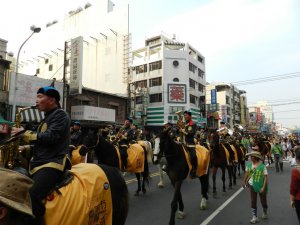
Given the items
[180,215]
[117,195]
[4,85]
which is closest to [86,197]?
[117,195]

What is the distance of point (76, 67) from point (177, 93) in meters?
23.7

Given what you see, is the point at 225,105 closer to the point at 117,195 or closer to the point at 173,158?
the point at 173,158

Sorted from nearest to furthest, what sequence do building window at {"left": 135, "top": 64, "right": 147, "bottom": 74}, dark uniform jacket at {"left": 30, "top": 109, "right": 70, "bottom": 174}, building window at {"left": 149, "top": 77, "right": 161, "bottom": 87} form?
dark uniform jacket at {"left": 30, "top": 109, "right": 70, "bottom": 174} → building window at {"left": 149, "top": 77, "right": 161, "bottom": 87} → building window at {"left": 135, "top": 64, "right": 147, "bottom": 74}

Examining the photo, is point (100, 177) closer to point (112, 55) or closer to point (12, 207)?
point (12, 207)

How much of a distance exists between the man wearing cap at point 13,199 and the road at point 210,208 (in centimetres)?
498

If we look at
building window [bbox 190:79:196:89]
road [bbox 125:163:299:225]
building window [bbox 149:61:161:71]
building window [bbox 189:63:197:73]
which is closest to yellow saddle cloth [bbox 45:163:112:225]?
road [bbox 125:163:299:225]

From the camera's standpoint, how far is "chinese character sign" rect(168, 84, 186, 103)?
4484 centimetres

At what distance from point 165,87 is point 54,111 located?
41928 mm

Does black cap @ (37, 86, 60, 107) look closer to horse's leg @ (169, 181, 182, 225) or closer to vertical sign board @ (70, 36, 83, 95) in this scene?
horse's leg @ (169, 181, 182, 225)

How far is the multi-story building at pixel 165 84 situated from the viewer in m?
43.3

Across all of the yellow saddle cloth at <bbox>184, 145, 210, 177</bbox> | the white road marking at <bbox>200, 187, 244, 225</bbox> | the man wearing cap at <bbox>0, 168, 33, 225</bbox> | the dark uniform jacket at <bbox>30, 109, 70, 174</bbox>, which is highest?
the dark uniform jacket at <bbox>30, 109, 70, 174</bbox>

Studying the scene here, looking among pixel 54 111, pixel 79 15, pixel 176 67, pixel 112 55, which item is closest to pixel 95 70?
pixel 112 55

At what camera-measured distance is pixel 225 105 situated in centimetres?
6931

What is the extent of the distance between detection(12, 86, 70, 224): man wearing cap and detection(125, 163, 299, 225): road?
12.5ft
